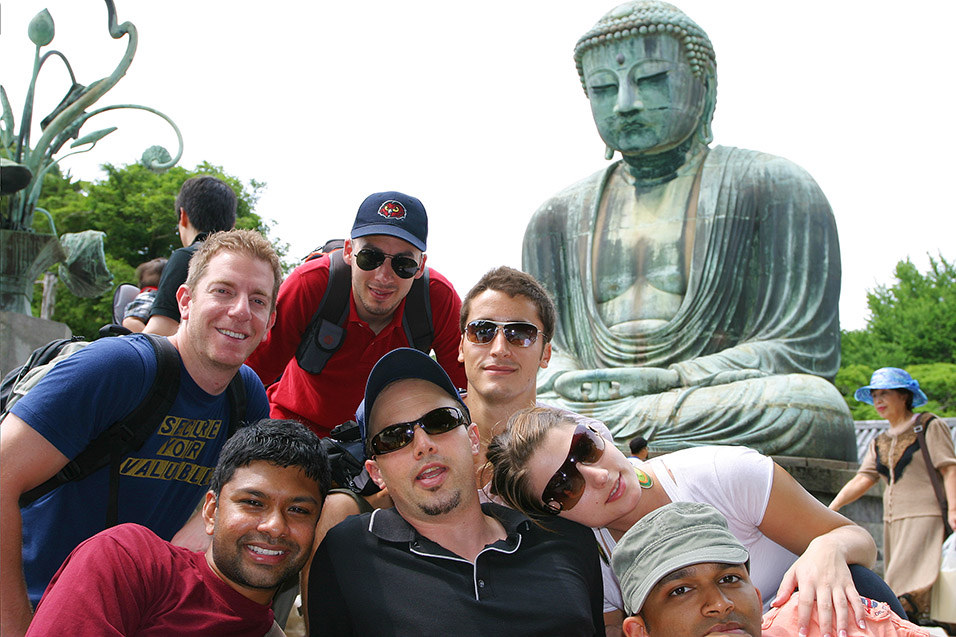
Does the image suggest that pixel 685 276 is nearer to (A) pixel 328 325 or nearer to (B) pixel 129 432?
(A) pixel 328 325

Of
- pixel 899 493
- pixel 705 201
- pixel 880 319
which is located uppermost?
pixel 705 201

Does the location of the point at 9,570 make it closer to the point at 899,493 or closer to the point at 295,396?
the point at 295,396

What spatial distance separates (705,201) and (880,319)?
79.1ft

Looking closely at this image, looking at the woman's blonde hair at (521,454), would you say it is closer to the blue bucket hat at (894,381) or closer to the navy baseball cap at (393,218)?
the navy baseball cap at (393,218)

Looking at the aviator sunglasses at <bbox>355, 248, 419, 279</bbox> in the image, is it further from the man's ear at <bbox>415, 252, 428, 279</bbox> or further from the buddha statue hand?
the buddha statue hand

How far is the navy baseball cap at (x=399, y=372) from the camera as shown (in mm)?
2602

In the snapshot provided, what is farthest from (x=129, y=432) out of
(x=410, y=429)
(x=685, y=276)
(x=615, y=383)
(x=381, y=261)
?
(x=685, y=276)

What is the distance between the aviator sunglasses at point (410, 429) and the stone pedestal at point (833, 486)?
529 cm

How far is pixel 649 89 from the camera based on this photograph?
28.5 ft

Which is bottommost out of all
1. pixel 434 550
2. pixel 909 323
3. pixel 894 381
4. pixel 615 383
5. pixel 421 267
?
pixel 909 323

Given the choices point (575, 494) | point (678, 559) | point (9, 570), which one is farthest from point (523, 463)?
point (9, 570)

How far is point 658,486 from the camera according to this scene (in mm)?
2621

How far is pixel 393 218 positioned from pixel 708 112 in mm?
6452

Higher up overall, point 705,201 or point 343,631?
point 705,201
